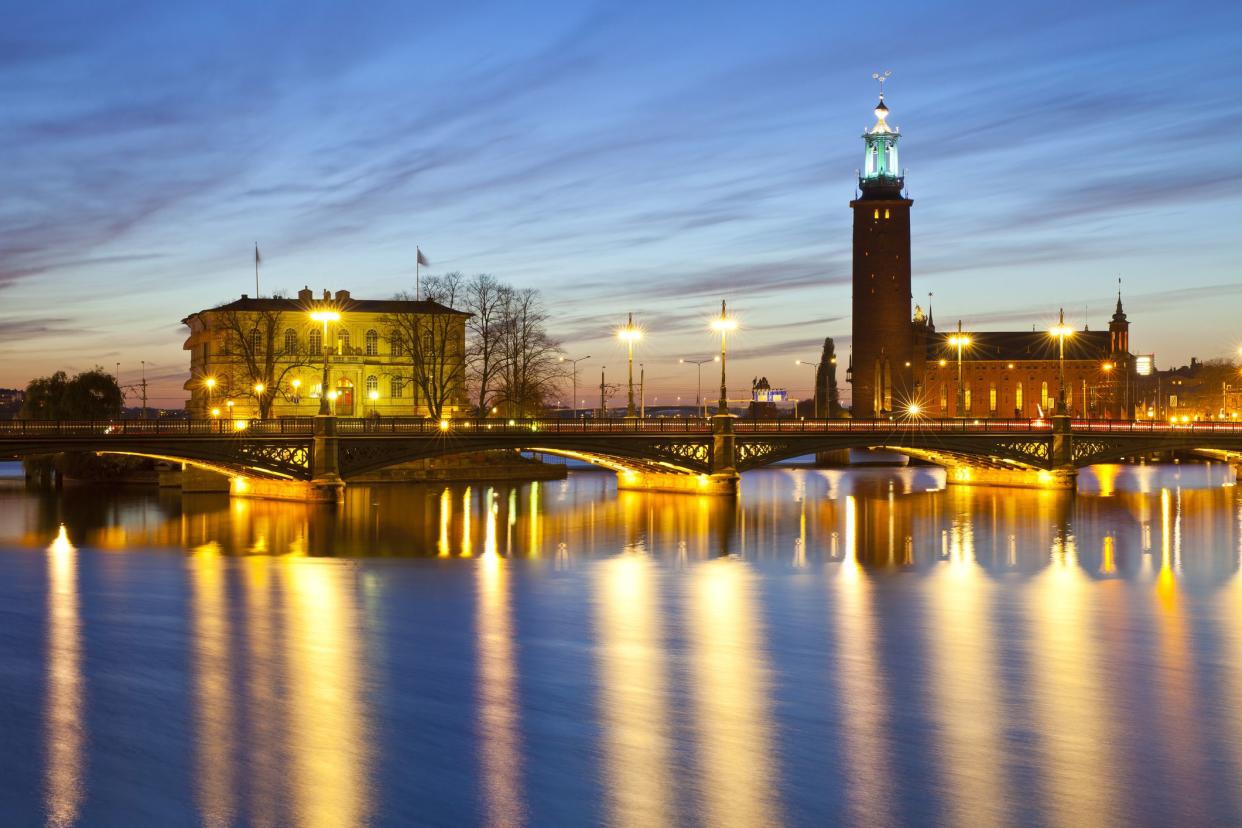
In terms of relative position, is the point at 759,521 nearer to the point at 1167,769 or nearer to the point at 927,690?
the point at 927,690

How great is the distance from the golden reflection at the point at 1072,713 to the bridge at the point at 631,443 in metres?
38.5

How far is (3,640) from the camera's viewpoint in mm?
25328

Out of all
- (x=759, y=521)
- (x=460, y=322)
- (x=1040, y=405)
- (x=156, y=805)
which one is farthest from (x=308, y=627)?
(x=1040, y=405)

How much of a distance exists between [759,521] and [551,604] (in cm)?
2646

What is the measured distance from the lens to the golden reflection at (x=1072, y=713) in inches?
590

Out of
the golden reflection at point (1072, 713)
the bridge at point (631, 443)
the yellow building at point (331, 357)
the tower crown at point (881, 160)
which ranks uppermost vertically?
the tower crown at point (881, 160)

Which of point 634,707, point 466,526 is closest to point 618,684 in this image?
point 634,707

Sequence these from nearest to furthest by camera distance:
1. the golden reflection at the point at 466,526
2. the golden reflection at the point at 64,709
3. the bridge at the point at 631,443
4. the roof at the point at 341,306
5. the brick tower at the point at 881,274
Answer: the golden reflection at the point at 64,709 < the golden reflection at the point at 466,526 < the bridge at the point at 631,443 < the roof at the point at 341,306 < the brick tower at the point at 881,274

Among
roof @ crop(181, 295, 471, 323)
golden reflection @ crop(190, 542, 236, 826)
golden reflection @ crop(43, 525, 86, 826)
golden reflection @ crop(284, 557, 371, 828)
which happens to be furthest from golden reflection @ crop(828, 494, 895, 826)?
roof @ crop(181, 295, 471, 323)

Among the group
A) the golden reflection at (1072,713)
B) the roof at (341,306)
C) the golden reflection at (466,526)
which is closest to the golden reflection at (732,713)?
the golden reflection at (1072,713)

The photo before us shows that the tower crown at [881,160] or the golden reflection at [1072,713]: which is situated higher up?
the tower crown at [881,160]

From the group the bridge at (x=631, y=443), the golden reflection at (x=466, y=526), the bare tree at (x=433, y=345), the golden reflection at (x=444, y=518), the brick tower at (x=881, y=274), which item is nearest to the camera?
the golden reflection at (x=466, y=526)

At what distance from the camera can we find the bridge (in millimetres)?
59312

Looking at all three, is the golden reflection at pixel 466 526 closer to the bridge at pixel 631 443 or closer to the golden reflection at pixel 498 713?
the bridge at pixel 631 443
